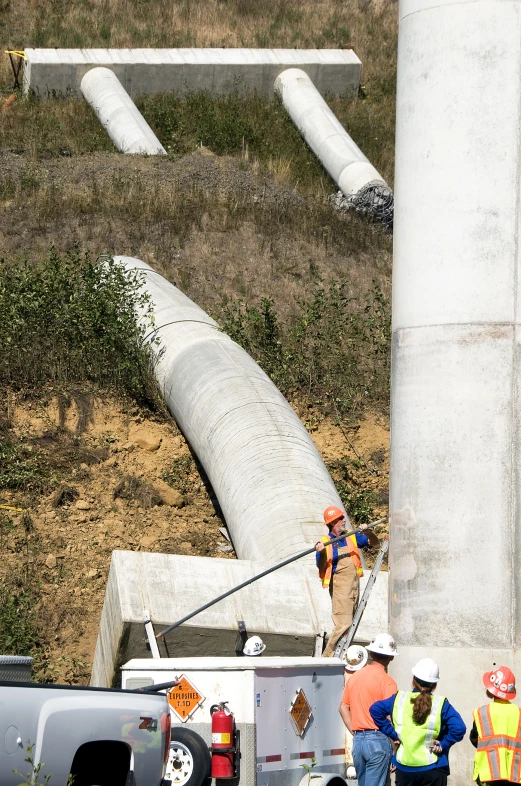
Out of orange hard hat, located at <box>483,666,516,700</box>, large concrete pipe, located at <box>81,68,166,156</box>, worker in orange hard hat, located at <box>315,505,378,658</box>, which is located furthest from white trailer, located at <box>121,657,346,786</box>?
large concrete pipe, located at <box>81,68,166,156</box>

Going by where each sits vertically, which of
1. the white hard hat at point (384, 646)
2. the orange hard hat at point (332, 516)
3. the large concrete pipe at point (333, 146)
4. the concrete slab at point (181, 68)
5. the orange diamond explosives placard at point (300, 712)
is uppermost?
the concrete slab at point (181, 68)

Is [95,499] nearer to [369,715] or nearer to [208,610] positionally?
[208,610]

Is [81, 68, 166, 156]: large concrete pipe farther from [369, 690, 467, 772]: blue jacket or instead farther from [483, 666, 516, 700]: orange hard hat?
[483, 666, 516, 700]: orange hard hat

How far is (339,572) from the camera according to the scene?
991cm

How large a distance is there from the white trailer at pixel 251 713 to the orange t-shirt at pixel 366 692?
1.42 feet

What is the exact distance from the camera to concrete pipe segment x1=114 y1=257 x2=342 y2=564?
1255 cm

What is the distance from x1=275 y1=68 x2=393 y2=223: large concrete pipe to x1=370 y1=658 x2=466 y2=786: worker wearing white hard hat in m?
20.2

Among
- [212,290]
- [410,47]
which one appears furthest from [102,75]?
[410,47]

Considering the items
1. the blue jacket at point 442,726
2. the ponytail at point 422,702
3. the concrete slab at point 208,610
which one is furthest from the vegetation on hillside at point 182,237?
the ponytail at point 422,702

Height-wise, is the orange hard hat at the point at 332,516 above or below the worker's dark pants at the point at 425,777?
above

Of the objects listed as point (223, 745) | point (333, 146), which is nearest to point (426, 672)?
point (223, 745)

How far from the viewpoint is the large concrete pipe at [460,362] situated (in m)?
9.09

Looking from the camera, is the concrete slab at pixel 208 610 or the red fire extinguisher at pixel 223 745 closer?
the red fire extinguisher at pixel 223 745

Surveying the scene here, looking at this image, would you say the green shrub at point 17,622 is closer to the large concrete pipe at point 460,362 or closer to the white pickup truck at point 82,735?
the large concrete pipe at point 460,362
